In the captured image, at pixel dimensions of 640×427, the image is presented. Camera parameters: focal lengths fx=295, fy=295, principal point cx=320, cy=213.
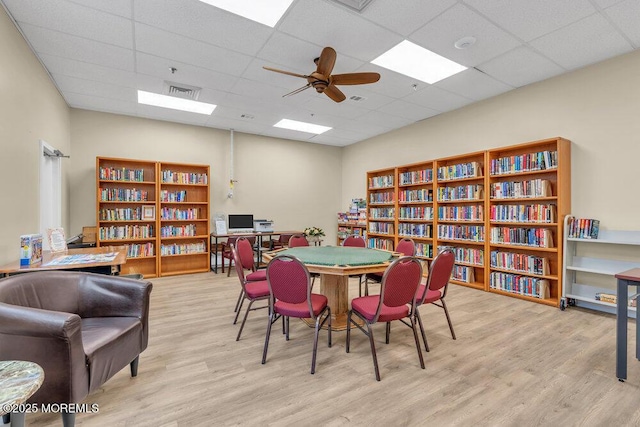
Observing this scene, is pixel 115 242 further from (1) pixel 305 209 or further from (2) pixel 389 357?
(2) pixel 389 357

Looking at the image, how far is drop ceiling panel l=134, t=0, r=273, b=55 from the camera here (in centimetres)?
272

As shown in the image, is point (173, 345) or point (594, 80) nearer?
point (173, 345)

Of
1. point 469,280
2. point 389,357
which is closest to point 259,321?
point 389,357

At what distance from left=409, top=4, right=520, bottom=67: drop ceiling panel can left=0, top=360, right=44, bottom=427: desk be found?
12.2 ft

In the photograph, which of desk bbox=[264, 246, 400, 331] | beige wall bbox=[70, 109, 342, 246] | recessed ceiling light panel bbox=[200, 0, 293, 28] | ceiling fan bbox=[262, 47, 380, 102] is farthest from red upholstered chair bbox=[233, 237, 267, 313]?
beige wall bbox=[70, 109, 342, 246]

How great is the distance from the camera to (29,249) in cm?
260

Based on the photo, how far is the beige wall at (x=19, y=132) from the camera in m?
2.73

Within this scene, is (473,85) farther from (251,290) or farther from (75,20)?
(75,20)

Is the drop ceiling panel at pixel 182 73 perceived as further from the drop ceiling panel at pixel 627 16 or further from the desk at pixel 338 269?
the drop ceiling panel at pixel 627 16

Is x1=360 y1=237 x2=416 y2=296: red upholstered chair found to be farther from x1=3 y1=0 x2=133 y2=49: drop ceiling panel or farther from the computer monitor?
x1=3 y1=0 x2=133 y2=49: drop ceiling panel

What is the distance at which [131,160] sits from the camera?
5.41 metres

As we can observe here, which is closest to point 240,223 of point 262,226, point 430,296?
point 262,226

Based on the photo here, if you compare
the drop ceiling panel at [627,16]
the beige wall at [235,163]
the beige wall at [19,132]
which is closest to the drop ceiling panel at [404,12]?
the drop ceiling panel at [627,16]

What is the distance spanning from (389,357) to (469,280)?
3054 mm
